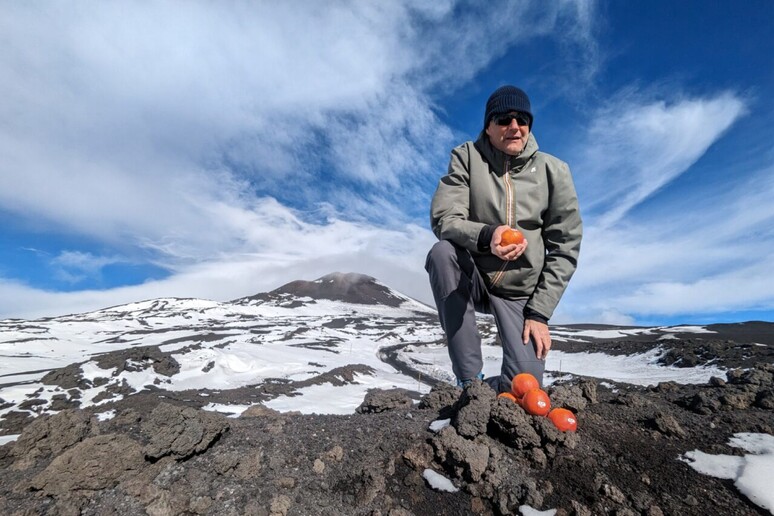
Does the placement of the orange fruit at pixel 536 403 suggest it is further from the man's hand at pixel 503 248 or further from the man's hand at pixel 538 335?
the man's hand at pixel 503 248

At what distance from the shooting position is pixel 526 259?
10.5 ft

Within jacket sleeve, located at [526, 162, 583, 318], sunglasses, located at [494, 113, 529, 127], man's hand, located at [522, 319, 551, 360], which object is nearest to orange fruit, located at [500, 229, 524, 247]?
jacket sleeve, located at [526, 162, 583, 318]

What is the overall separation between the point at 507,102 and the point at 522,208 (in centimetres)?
85

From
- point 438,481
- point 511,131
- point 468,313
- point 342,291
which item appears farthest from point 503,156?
point 342,291

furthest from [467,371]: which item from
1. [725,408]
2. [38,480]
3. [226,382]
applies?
[226,382]

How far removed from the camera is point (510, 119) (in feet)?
9.98

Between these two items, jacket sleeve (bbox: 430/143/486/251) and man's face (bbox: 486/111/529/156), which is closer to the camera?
jacket sleeve (bbox: 430/143/486/251)

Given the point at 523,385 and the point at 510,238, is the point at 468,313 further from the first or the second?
the point at 510,238

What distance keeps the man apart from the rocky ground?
0.66 metres

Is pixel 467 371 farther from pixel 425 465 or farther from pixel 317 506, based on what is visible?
pixel 317 506

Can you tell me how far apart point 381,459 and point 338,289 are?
5747 inches

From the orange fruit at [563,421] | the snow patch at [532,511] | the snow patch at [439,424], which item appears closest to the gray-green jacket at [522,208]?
the orange fruit at [563,421]

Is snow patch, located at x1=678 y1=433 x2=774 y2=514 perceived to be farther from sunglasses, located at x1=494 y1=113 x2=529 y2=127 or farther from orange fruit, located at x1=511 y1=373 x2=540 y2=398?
sunglasses, located at x1=494 y1=113 x2=529 y2=127

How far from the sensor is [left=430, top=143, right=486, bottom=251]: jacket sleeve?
291cm
